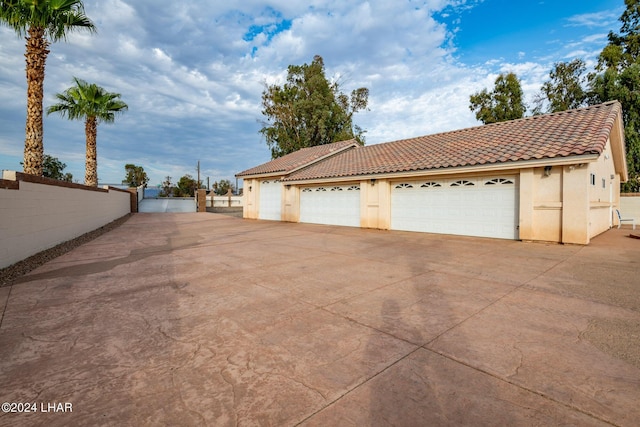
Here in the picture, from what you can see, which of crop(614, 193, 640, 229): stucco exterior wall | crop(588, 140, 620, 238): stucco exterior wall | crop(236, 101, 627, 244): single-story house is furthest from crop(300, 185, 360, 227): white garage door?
crop(614, 193, 640, 229): stucco exterior wall

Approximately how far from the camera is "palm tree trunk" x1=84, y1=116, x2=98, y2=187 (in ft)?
Answer: 57.2

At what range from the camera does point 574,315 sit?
347cm

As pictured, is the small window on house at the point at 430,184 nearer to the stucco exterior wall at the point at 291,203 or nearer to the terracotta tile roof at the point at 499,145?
the terracotta tile roof at the point at 499,145

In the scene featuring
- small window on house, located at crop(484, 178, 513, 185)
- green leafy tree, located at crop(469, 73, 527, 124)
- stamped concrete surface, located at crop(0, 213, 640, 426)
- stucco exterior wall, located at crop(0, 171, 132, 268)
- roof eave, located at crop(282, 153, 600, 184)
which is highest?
green leafy tree, located at crop(469, 73, 527, 124)

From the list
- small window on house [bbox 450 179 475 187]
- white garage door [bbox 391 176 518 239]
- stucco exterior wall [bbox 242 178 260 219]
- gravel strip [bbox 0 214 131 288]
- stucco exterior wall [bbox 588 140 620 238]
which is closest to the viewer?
gravel strip [bbox 0 214 131 288]

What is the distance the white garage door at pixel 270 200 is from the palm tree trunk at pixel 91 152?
33.0 feet

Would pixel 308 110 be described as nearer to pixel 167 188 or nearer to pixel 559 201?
pixel 559 201

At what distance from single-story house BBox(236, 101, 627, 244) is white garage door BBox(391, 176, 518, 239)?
3 centimetres

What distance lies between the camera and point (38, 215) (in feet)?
23.5

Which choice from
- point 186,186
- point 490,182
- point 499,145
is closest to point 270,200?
point 490,182

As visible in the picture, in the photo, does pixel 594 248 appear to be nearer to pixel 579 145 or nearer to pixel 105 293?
pixel 579 145

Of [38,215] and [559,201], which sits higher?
[559,201]

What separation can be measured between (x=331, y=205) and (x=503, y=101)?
2326 centimetres

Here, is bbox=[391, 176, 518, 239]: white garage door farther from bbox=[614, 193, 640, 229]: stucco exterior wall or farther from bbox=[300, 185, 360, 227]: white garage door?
bbox=[614, 193, 640, 229]: stucco exterior wall
